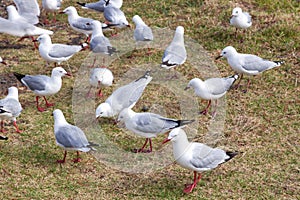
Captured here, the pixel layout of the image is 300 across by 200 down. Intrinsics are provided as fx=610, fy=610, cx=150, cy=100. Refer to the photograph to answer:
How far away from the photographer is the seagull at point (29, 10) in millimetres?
10125

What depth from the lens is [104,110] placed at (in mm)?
7719

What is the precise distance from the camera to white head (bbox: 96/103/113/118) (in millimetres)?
7711

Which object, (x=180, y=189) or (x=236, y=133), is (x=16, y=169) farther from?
(x=236, y=133)

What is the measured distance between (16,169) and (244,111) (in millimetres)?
3136

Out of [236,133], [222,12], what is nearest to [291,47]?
[222,12]

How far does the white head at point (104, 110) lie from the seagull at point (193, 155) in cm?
138

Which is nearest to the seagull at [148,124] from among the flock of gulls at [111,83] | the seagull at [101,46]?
the flock of gulls at [111,83]

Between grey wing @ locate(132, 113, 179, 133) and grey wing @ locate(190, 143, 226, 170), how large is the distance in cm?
55

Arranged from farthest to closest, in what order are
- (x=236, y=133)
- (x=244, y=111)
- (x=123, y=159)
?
(x=244, y=111) → (x=236, y=133) → (x=123, y=159)

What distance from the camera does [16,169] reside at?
22.7 ft

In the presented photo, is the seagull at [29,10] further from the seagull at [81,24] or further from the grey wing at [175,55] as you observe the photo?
the grey wing at [175,55]

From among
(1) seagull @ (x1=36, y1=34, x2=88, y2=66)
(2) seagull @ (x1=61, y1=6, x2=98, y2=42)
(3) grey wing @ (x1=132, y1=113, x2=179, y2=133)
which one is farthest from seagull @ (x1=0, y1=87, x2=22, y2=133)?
(2) seagull @ (x1=61, y1=6, x2=98, y2=42)

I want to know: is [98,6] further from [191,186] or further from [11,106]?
[191,186]

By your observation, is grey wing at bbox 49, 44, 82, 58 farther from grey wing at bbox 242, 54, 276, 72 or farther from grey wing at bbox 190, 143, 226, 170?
grey wing at bbox 190, 143, 226, 170
